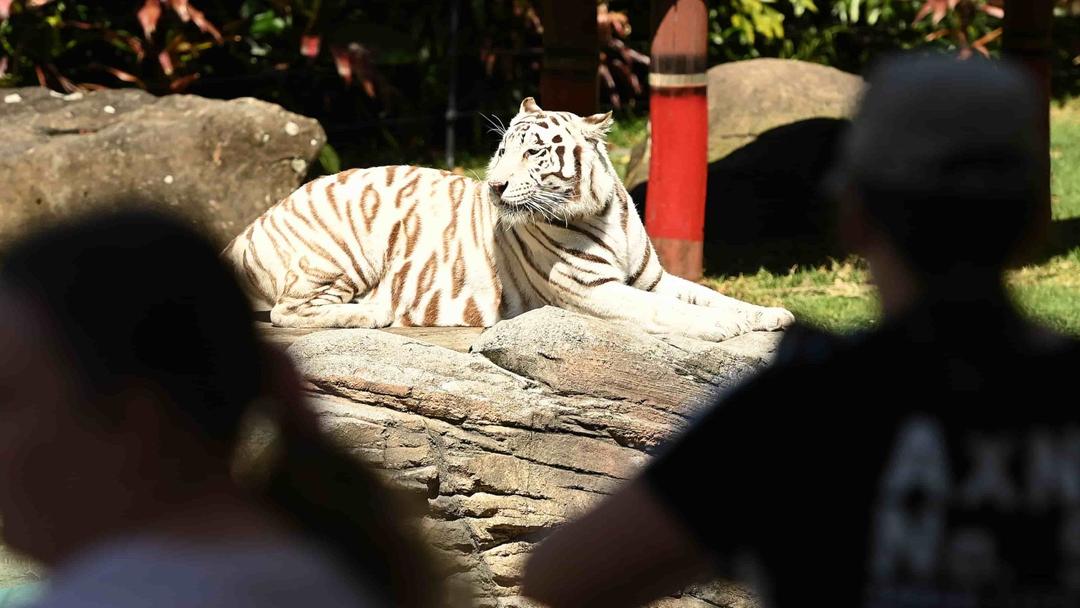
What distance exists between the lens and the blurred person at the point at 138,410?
61.1 inches

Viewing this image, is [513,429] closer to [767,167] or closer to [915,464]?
[915,464]

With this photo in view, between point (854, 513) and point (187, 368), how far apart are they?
0.75 m

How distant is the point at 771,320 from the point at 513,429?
135cm

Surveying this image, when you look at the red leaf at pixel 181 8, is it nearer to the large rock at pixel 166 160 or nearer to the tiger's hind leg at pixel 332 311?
the large rock at pixel 166 160

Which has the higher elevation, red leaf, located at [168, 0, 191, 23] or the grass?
red leaf, located at [168, 0, 191, 23]

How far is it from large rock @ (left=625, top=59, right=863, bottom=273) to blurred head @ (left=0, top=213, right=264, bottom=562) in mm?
7015

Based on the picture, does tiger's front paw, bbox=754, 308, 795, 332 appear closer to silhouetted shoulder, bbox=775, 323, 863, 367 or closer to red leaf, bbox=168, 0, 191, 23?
silhouetted shoulder, bbox=775, 323, 863, 367

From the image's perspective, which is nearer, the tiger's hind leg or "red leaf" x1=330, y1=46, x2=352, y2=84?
the tiger's hind leg

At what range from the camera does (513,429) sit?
14.8ft

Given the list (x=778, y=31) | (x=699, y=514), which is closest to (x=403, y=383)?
(x=699, y=514)

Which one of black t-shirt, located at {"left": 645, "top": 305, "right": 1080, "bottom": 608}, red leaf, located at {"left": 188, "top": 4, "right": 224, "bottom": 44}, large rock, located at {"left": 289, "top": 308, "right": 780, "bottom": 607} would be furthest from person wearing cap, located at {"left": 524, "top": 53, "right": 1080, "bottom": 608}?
red leaf, located at {"left": 188, "top": 4, "right": 224, "bottom": 44}

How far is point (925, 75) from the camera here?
1.65 meters

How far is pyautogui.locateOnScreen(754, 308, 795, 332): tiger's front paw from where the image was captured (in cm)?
544

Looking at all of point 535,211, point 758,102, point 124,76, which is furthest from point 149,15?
point 535,211
